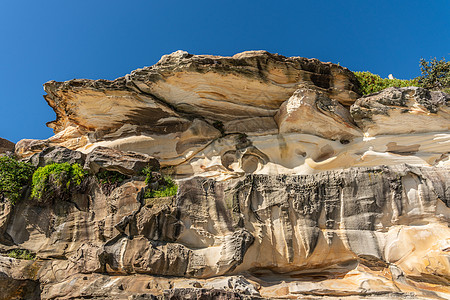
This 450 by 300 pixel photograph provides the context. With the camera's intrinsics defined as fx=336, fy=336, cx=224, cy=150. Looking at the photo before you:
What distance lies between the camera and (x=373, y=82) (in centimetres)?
1344

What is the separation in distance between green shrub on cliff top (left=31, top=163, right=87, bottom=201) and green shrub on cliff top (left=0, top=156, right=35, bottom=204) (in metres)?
0.35

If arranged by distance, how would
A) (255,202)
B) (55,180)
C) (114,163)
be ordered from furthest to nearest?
(114,163), (55,180), (255,202)

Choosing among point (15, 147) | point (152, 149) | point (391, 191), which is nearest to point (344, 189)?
point (391, 191)

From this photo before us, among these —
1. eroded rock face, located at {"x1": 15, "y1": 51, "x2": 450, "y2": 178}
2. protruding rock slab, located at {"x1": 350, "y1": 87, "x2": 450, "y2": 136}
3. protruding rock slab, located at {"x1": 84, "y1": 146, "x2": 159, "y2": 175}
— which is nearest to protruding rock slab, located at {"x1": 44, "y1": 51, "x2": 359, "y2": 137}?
eroded rock face, located at {"x1": 15, "y1": 51, "x2": 450, "y2": 178}

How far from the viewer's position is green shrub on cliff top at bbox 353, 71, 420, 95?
1315cm

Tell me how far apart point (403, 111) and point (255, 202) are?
607cm

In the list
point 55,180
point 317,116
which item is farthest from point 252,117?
point 55,180

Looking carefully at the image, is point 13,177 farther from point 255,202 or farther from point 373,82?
point 373,82

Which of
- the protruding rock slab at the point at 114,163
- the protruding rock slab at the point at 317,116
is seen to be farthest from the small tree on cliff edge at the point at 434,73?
the protruding rock slab at the point at 114,163

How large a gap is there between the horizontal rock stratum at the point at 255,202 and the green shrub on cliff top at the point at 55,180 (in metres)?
0.33

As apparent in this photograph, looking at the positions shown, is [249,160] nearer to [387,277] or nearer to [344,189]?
[344,189]

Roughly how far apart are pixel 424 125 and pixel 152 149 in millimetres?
9550

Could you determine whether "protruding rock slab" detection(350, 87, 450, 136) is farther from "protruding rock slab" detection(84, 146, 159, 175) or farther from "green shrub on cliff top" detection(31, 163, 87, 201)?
"green shrub on cliff top" detection(31, 163, 87, 201)

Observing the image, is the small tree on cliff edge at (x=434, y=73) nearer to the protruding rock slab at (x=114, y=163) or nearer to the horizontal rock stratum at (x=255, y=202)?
the horizontal rock stratum at (x=255, y=202)
